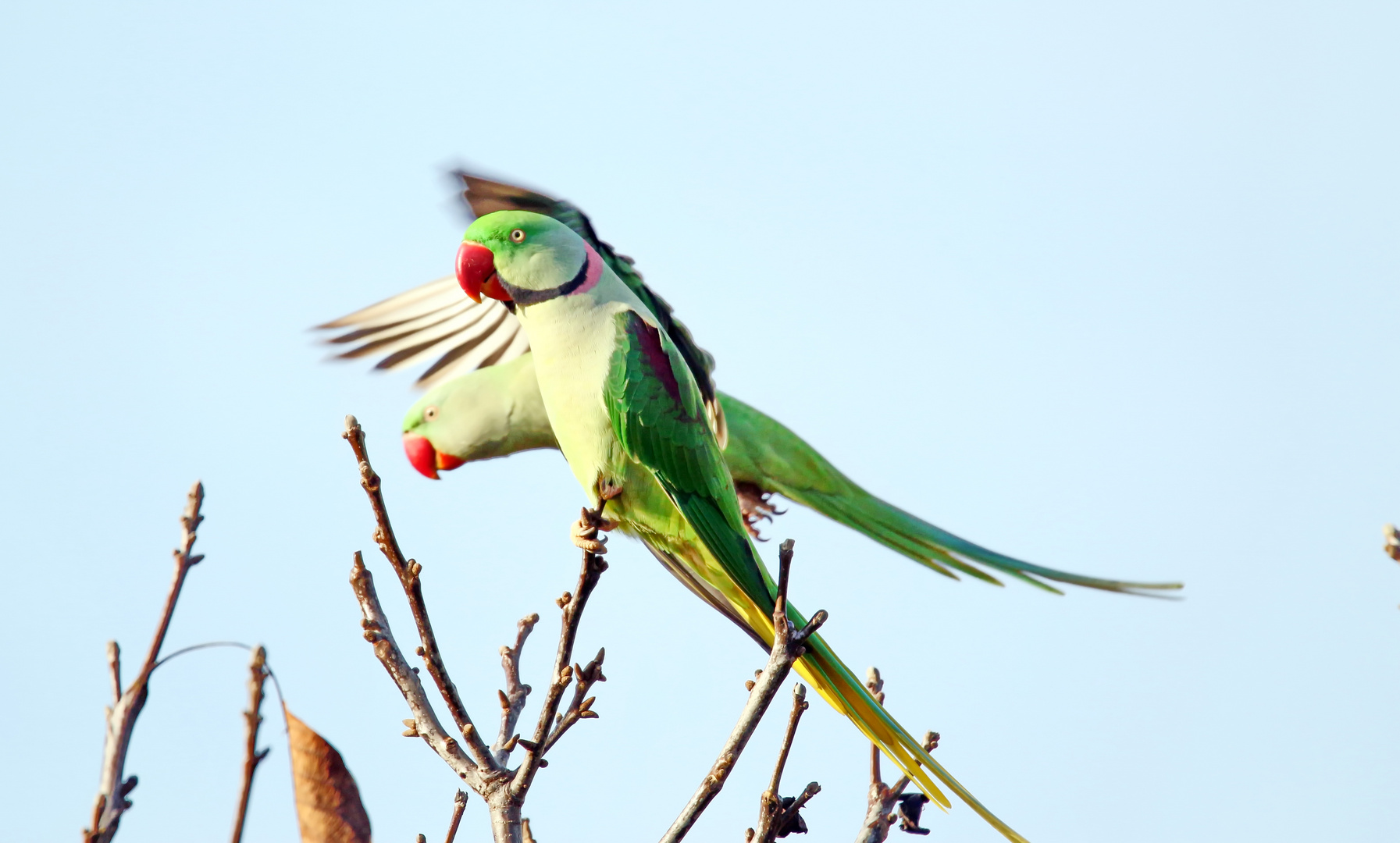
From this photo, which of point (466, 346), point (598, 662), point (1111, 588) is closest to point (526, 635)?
point (598, 662)

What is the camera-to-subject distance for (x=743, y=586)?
11.6 feet

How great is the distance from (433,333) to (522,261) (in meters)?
2.57

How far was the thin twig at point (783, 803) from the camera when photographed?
7.57ft

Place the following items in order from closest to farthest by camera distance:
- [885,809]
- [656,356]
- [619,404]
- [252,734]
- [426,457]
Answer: [252,734], [885,809], [619,404], [656,356], [426,457]

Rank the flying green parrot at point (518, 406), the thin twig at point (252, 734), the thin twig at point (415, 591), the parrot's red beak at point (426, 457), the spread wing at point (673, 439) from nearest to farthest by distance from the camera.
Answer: the thin twig at point (252, 734) → the thin twig at point (415, 591) → the spread wing at point (673, 439) → the flying green parrot at point (518, 406) → the parrot's red beak at point (426, 457)

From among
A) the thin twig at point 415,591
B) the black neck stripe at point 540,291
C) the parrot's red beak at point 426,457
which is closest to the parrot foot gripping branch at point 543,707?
the thin twig at point 415,591

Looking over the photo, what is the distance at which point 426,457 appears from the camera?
5887 mm

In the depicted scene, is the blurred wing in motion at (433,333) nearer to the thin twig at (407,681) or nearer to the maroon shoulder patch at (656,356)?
the maroon shoulder patch at (656,356)

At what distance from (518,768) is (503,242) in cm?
187

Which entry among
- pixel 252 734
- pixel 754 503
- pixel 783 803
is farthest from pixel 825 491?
pixel 252 734

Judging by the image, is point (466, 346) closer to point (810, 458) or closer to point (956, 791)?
point (810, 458)

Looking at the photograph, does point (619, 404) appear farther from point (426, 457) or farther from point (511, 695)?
point (426, 457)

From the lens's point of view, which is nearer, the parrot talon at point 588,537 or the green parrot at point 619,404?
the parrot talon at point 588,537

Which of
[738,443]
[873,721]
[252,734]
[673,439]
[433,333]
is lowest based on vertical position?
[252,734]
